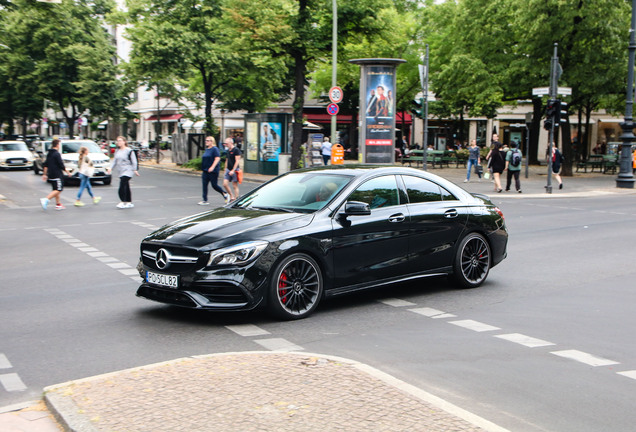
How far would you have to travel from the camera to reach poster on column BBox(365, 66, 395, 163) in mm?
26984

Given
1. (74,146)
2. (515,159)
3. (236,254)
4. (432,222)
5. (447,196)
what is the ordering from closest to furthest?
(236,254) < (432,222) < (447,196) < (515,159) < (74,146)

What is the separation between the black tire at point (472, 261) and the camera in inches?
348

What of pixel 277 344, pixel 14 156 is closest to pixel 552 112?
pixel 277 344

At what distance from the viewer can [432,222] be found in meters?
8.48

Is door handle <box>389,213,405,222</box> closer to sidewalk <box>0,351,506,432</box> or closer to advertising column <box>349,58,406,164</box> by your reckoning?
sidewalk <box>0,351,506,432</box>

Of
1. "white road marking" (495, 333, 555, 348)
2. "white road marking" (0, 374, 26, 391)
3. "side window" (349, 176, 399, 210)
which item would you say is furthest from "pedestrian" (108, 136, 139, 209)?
"white road marking" (495, 333, 555, 348)

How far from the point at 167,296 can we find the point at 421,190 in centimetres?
330

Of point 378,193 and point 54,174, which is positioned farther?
point 54,174

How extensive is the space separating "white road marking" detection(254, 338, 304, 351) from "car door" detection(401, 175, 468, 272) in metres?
2.40

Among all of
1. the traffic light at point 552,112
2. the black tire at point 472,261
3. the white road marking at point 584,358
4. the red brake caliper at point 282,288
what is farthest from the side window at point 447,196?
the traffic light at point 552,112

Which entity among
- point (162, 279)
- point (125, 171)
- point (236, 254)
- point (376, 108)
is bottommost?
point (162, 279)

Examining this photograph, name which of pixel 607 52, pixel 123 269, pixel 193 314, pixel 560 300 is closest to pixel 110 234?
pixel 123 269

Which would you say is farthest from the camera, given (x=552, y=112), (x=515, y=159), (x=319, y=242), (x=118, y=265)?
(x=552, y=112)

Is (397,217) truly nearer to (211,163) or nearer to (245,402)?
(245,402)
